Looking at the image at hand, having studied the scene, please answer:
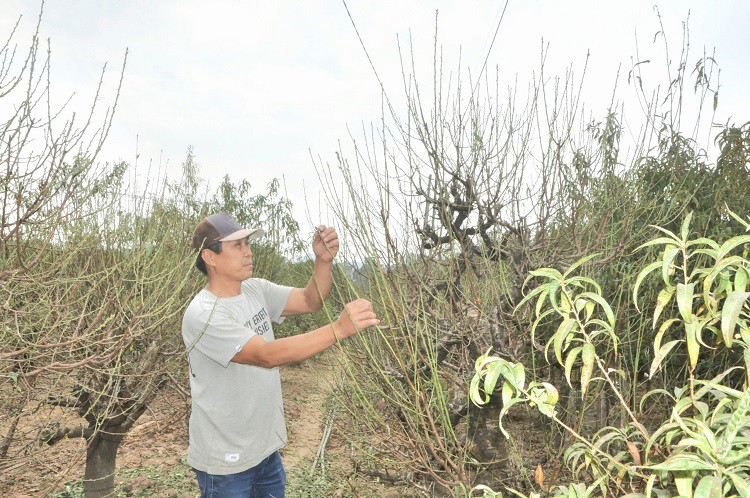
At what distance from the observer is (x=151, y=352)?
526 cm

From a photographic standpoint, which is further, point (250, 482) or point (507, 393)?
point (250, 482)

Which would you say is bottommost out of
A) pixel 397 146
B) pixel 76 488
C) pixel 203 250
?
pixel 76 488

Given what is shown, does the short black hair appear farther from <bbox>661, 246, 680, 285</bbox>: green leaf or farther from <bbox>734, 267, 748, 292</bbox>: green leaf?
<bbox>734, 267, 748, 292</bbox>: green leaf

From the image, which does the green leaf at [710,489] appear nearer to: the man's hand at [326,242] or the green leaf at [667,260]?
the green leaf at [667,260]

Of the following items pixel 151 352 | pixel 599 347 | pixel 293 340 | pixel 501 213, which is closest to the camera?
pixel 293 340

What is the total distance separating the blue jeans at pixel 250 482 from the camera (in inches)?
120

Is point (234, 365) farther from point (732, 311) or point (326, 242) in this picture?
point (732, 311)

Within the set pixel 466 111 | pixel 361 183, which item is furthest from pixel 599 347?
pixel 361 183

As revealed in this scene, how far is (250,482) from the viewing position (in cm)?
313

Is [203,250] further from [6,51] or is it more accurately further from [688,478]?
[688,478]

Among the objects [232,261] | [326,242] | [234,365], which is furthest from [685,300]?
[232,261]

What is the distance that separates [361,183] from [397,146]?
24.4 inches

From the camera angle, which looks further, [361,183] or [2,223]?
[361,183]

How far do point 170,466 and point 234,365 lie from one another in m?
5.07
